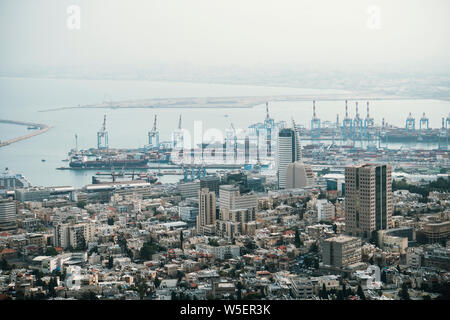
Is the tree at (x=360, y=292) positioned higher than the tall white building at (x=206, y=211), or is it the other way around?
the tall white building at (x=206, y=211)

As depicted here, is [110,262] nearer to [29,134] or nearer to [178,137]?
[29,134]

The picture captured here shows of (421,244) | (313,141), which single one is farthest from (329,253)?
(313,141)

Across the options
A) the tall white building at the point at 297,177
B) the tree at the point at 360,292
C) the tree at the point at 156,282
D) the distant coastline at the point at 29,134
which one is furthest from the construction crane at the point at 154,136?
the tree at the point at 360,292

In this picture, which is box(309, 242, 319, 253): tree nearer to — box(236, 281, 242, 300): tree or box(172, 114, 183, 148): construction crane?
box(236, 281, 242, 300): tree

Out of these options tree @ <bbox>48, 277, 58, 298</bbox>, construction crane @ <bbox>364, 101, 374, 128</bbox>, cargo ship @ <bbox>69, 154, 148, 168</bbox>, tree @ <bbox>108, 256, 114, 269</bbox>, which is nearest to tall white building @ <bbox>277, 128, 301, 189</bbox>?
cargo ship @ <bbox>69, 154, 148, 168</bbox>

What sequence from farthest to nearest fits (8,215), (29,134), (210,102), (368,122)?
(368,122) → (29,134) → (210,102) → (8,215)

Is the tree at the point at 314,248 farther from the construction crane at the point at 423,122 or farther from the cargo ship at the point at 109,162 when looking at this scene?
the cargo ship at the point at 109,162

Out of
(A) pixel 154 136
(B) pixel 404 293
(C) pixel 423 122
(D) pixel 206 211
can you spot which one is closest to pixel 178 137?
(A) pixel 154 136
